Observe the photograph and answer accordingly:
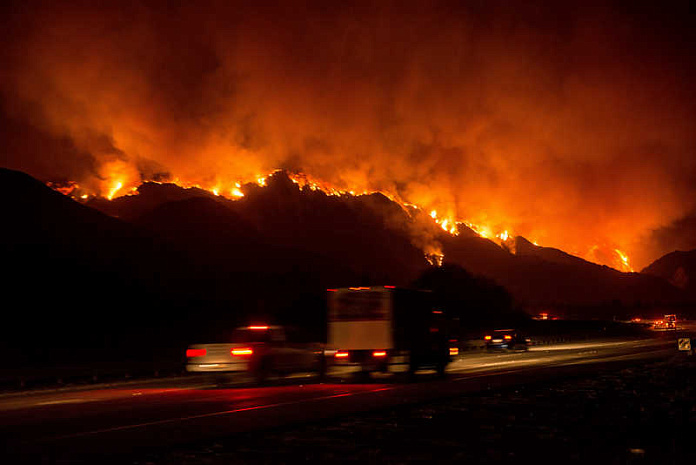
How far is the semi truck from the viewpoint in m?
23.3

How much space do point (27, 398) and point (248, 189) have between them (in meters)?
157

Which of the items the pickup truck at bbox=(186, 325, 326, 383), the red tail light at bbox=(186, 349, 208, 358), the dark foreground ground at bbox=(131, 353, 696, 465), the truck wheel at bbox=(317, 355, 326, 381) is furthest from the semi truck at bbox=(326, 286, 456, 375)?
the dark foreground ground at bbox=(131, 353, 696, 465)

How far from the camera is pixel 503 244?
187 metres

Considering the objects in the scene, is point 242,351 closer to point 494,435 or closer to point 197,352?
point 197,352

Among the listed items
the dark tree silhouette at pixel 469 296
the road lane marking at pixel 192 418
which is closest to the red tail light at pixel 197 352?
the road lane marking at pixel 192 418

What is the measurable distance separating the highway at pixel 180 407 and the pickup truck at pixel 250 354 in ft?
1.94

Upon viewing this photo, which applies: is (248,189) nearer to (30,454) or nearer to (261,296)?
(261,296)

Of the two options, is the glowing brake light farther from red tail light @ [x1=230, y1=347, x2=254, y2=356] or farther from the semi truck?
the semi truck

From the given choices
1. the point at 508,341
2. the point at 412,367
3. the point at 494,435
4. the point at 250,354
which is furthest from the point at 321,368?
the point at 508,341

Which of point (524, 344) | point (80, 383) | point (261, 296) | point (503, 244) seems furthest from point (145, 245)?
point (503, 244)

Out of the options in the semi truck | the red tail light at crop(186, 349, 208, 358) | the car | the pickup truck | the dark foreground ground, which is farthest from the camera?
the car

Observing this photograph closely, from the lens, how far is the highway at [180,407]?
11516mm

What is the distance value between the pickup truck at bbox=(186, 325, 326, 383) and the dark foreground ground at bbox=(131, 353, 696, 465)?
7460 millimetres

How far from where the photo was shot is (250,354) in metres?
22.6
